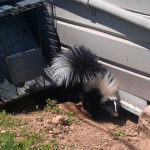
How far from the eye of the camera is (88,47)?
4.65 meters

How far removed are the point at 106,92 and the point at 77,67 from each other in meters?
0.53

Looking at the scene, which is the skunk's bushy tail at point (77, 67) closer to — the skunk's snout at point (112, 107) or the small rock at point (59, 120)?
the skunk's snout at point (112, 107)

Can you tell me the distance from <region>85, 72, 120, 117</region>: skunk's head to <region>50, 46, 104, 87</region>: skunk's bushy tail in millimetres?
109

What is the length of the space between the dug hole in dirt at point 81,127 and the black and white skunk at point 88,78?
0.19 m

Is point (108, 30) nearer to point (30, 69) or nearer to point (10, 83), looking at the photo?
point (30, 69)

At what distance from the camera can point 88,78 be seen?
14.7 feet

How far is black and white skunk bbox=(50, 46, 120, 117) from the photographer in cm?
447

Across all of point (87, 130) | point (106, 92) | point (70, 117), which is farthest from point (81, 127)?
point (106, 92)

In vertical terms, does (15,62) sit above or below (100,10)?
below

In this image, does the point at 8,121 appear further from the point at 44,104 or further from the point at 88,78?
the point at 88,78

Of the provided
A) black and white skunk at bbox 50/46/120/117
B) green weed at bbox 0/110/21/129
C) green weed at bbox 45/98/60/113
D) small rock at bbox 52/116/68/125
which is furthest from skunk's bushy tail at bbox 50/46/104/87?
green weed at bbox 0/110/21/129

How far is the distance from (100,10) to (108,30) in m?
0.28

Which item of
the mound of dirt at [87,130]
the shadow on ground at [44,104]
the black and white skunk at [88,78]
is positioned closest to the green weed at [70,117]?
the mound of dirt at [87,130]

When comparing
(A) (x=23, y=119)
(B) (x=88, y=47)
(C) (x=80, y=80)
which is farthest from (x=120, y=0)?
(A) (x=23, y=119)
